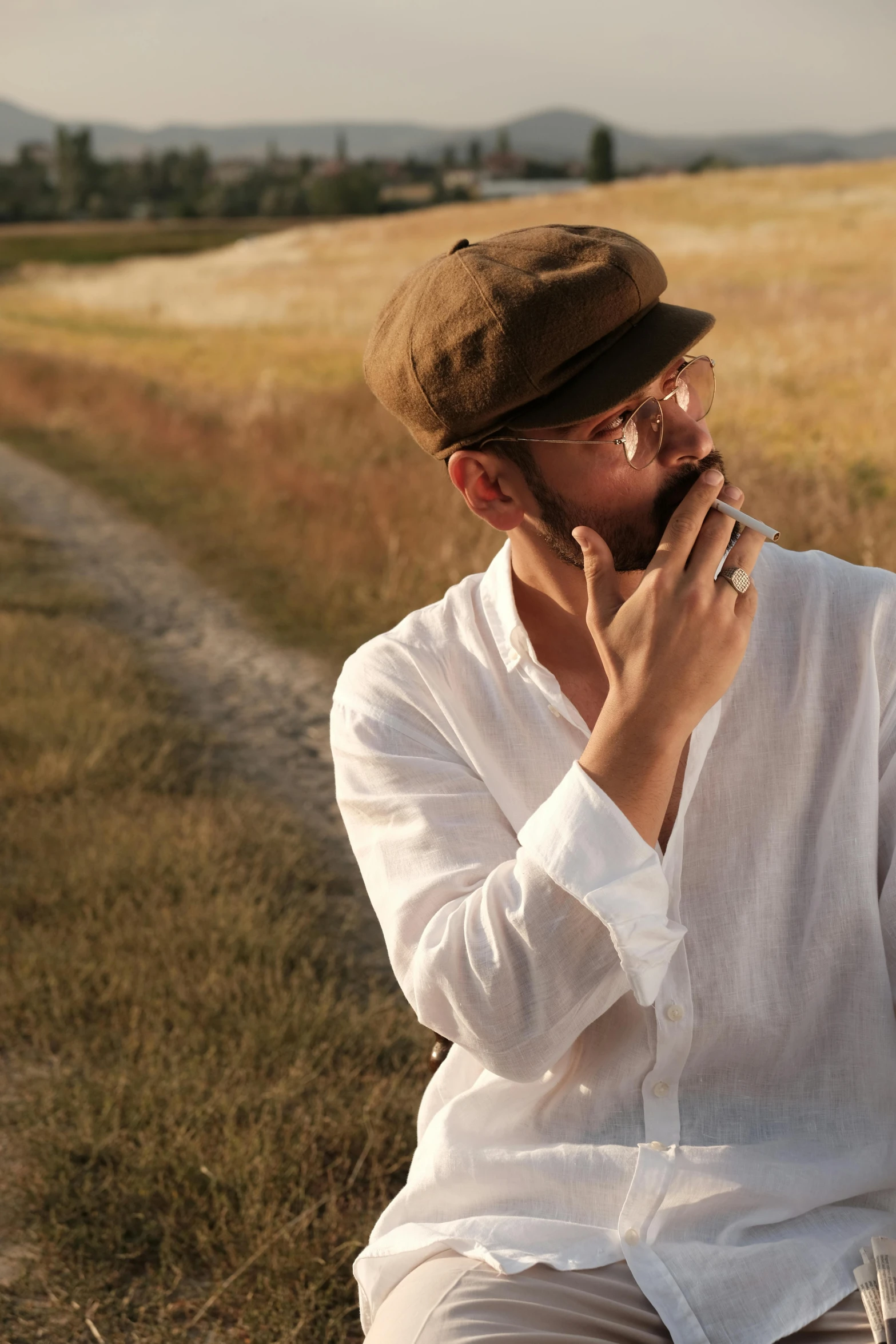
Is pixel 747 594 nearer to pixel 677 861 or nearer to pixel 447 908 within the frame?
pixel 677 861

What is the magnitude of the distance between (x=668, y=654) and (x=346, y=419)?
30.9 ft

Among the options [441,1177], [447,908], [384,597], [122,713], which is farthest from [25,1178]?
[384,597]

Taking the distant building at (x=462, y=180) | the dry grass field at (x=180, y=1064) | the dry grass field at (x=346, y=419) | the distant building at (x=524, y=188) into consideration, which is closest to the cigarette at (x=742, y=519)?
the dry grass field at (x=180, y=1064)

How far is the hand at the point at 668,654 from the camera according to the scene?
1.44 m

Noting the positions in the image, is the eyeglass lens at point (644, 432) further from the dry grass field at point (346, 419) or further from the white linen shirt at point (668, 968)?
the dry grass field at point (346, 419)

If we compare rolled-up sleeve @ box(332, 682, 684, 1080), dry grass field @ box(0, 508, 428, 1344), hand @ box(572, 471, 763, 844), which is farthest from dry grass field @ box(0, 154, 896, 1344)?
hand @ box(572, 471, 763, 844)

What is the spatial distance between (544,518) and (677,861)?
485 millimetres

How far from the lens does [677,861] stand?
1.58m

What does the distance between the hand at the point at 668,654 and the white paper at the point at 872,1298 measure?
0.53 m

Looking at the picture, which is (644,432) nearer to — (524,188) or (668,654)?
(668,654)

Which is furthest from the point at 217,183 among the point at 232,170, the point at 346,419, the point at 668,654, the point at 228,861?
the point at 668,654

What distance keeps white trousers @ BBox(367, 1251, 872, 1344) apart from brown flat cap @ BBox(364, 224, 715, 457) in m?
1.02

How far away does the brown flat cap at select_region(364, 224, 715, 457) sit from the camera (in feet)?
5.17

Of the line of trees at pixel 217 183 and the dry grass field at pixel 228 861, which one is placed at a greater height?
the line of trees at pixel 217 183
